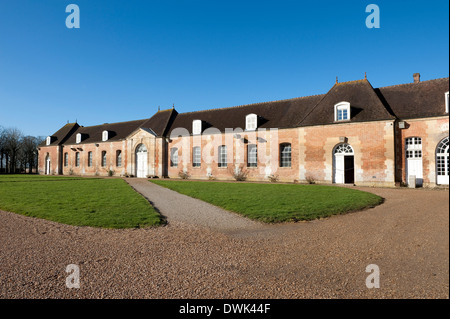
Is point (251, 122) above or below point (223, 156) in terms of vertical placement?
above

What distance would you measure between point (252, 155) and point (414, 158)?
43.7 ft

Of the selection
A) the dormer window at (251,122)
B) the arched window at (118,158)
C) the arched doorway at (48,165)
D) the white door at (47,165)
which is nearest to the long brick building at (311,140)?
the arched window at (118,158)

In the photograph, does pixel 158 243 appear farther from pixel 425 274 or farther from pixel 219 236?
pixel 425 274

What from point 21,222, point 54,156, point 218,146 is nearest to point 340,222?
point 21,222

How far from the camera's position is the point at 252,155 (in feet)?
89.4

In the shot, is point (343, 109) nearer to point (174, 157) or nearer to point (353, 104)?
point (353, 104)

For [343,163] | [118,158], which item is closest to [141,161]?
[118,158]

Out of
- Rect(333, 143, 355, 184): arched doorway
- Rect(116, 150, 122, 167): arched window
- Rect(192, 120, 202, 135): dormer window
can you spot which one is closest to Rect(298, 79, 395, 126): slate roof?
Rect(333, 143, 355, 184): arched doorway

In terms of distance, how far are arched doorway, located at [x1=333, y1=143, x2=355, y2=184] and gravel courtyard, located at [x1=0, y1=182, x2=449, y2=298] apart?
625 inches

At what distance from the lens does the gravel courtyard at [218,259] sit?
8.64 ft

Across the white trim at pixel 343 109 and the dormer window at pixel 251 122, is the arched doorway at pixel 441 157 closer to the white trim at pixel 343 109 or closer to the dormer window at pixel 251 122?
the white trim at pixel 343 109

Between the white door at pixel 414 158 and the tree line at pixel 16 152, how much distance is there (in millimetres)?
67535

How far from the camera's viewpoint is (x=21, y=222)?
27.0 feet

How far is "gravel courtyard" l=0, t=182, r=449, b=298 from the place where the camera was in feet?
8.64
